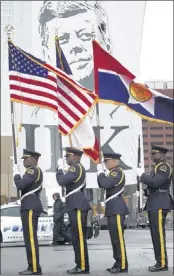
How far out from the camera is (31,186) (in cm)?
771

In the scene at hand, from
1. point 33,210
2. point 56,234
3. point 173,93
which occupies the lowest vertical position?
point 56,234

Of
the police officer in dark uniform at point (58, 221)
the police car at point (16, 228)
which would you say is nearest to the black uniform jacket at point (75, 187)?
the police officer in dark uniform at point (58, 221)

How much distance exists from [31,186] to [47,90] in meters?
2.29

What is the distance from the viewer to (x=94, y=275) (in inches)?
293

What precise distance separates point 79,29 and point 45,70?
2196 mm

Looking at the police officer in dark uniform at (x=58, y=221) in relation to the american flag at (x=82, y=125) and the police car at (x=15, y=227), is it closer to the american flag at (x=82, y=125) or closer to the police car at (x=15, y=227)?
the police car at (x=15, y=227)

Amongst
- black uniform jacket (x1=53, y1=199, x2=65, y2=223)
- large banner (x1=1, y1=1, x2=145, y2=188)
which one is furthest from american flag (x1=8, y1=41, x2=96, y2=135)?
black uniform jacket (x1=53, y1=199, x2=65, y2=223)

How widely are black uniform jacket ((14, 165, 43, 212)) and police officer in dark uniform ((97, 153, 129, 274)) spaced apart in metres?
0.80

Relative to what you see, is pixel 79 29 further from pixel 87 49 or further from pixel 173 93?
pixel 173 93

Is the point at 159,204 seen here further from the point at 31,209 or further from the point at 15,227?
the point at 15,227

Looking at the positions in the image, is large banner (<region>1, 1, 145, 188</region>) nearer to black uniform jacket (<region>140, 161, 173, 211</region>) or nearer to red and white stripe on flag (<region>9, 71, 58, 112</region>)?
red and white stripe on flag (<region>9, 71, 58, 112</region>)

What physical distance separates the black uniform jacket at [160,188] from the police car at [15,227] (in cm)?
756

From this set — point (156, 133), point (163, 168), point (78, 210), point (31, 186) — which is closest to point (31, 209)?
point (31, 186)

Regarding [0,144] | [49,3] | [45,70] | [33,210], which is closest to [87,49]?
[49,3]
